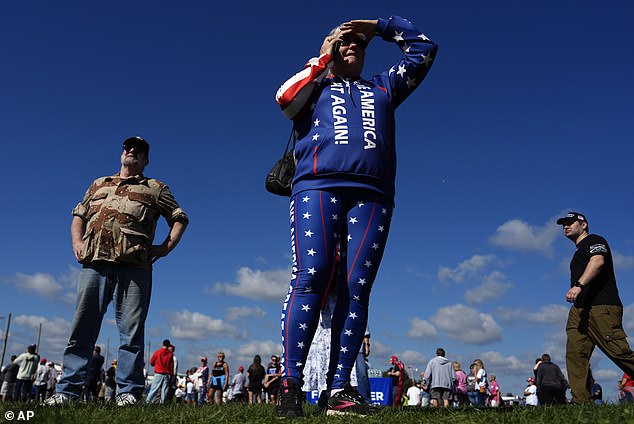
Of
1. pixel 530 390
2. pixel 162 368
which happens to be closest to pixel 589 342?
pixel 162 368

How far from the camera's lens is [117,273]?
4.88 metres

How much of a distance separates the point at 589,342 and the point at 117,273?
5076 millimetres

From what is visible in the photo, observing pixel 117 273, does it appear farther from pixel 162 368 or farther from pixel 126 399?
pixel 162 368

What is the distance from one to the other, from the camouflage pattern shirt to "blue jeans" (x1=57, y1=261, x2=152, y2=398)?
0.14 metres

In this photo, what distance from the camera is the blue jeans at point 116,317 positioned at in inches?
186

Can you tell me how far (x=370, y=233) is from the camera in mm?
3691

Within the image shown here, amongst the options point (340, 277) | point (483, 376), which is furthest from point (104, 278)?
point (483, 376)

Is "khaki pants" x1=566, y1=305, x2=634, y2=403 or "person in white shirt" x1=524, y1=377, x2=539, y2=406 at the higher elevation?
"khaki pants" x1=566, y1=305, x2=634, y2=403

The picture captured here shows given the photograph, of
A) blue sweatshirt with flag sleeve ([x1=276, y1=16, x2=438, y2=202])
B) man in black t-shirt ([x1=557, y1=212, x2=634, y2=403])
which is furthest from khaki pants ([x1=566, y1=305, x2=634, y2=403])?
blue sweatshirt with flag sleeve ([x1=276, y1=16, x2=438, y2=202])

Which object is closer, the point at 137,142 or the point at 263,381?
the point at 137,142

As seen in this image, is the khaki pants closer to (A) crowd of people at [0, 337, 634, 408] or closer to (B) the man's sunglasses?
(B) the man's sunglasses

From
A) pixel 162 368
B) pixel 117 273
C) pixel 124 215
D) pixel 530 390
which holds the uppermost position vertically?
pixel 124 215

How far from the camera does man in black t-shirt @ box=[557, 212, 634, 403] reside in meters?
5.90

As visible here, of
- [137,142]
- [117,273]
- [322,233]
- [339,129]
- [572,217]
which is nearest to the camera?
[322,233]
